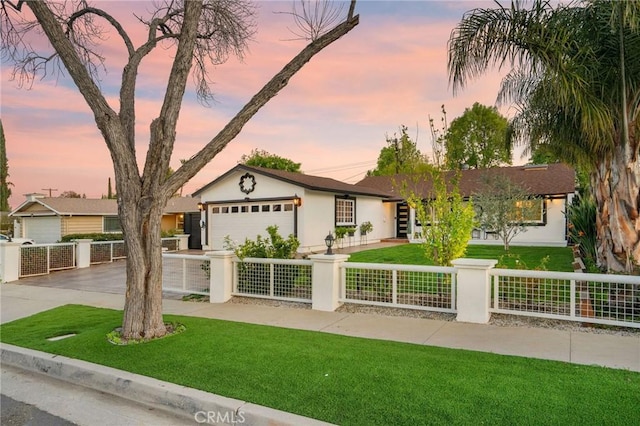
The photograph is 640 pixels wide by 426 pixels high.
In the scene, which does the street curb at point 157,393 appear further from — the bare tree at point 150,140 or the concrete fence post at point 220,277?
the concrete fence post at point 220,277

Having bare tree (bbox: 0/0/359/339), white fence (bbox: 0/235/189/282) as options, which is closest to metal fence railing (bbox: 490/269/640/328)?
bare tree (bbox: 0/0/359/339)

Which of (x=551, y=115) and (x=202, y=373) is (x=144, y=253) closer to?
(x=202, y=373)

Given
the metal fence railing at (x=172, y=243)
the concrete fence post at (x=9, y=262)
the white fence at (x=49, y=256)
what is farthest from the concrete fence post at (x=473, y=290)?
the metal fence railing at (x=172, y=243)

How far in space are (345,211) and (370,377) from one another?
53.8ft

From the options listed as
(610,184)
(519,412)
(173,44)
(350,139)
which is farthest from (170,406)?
(350,139)

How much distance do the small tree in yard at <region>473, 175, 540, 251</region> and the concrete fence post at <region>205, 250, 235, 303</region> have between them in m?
10.5

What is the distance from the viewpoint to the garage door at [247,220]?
58.9ft

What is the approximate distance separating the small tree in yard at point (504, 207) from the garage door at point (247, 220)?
26.1ft

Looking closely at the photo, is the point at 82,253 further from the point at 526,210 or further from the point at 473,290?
the point at 526,210

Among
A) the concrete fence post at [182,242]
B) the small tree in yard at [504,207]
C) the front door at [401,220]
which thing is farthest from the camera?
the front door at [401,220]

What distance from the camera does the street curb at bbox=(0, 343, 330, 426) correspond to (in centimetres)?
335

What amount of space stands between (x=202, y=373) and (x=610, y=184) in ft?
26.7

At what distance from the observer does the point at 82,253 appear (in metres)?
14.7

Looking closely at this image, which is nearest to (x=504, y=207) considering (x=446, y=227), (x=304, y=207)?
(x=304, y=207)
